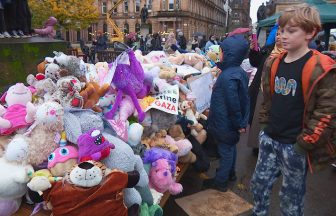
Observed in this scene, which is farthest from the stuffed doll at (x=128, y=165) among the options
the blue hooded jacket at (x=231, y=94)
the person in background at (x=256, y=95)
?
the person in background at (x=256, y=95)

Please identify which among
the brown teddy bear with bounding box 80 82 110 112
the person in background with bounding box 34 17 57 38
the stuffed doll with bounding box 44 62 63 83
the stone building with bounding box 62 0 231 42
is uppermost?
the stone building with bounding box 62 0 231 42

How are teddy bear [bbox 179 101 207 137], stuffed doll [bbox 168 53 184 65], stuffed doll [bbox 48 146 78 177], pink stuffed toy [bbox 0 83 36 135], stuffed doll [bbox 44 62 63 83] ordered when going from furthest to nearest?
stuffed doll [bbox 168 53 184 65] < teddy bear [bbox 179 101 207 137] < stuffed doll [bbox 44 62 63 83] < pink stuffed toy [bbox 0 83 36 135] < stuffed doll [bbox 48 146 78 177]

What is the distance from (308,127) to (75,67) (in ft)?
6.93

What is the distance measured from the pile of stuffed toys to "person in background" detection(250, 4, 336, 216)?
0.95 meters

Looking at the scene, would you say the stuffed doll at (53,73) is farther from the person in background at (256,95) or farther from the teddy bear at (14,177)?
the person in background at (256,95)

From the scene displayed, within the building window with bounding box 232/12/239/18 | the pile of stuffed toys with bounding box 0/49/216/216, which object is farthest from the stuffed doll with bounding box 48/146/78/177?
the building window with bounding box 232/12/239/18

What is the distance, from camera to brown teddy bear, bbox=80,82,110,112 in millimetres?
2787

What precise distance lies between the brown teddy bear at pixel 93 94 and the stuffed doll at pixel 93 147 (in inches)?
25.5

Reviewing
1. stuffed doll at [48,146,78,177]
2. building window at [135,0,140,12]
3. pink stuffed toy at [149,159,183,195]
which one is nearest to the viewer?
stuffed doll at [48,146,78,177]

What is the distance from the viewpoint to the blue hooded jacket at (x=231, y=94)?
3.32 metres

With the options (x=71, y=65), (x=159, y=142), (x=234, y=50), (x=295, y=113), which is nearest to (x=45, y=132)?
(x=71, y=65)

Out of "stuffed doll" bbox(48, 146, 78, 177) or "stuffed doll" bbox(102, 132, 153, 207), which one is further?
"stuffed doll" bbox(102, 132, 153, 207)

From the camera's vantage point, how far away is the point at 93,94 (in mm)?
2900

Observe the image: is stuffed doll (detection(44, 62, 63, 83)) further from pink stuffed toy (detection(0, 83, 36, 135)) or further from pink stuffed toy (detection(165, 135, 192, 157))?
pink stuffed toy (detection(165, 135, 192, 157))
